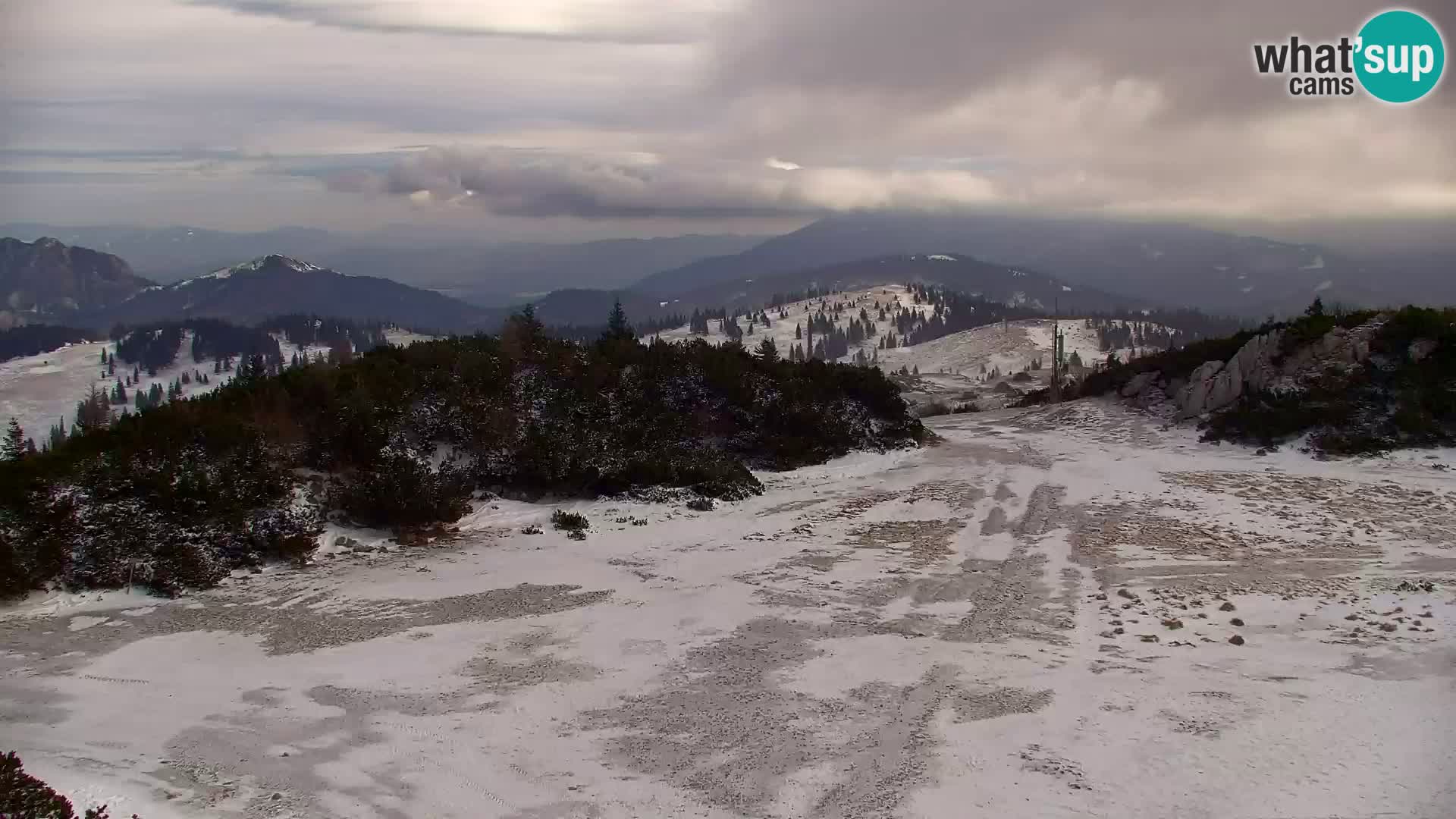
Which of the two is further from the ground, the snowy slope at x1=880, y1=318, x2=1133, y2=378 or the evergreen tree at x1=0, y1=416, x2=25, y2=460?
the evergreen tree at x1=0, y1=416, x2=25, y2=460

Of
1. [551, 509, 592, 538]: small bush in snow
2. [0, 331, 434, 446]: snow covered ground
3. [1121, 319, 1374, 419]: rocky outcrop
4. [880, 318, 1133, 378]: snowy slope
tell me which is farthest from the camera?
[0, 331, 434, 446]: snow covered ground

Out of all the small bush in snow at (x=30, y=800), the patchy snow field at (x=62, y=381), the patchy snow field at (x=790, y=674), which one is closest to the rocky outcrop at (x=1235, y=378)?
the patchy snow field at (x=790, y=674)

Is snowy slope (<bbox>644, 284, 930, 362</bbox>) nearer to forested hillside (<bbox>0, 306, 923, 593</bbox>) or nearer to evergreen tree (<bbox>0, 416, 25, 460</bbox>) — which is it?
forested hillside (<bbox>0, 306, 923, 593</bbox>)

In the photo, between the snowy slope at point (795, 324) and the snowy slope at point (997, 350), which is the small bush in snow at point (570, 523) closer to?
the snowy slope at point (997, 350)

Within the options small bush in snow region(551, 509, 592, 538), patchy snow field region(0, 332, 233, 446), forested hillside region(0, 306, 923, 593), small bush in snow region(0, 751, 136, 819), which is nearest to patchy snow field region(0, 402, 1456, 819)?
small bush in snow region(551, 509, 592, 538)

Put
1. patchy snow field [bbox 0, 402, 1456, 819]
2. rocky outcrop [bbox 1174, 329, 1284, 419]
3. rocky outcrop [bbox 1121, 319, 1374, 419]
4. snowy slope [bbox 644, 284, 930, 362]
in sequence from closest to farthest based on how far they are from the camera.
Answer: patchy snow field [bbox 0, 402, 1456, 819]
rocky outcrop [bbox 1121, 319, 1374, 419]
rocky outcrop [bbox 1174, 329, 1284, 419]
snowy slope [bbox 644, 284, 930, 362]

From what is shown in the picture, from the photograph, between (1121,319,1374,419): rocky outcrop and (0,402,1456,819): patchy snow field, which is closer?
(0,402,1456,819): patchy snow field

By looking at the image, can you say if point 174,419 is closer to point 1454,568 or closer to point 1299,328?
point 1454,568

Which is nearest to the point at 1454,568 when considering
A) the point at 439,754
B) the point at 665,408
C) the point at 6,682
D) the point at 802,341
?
the point at 439,754
